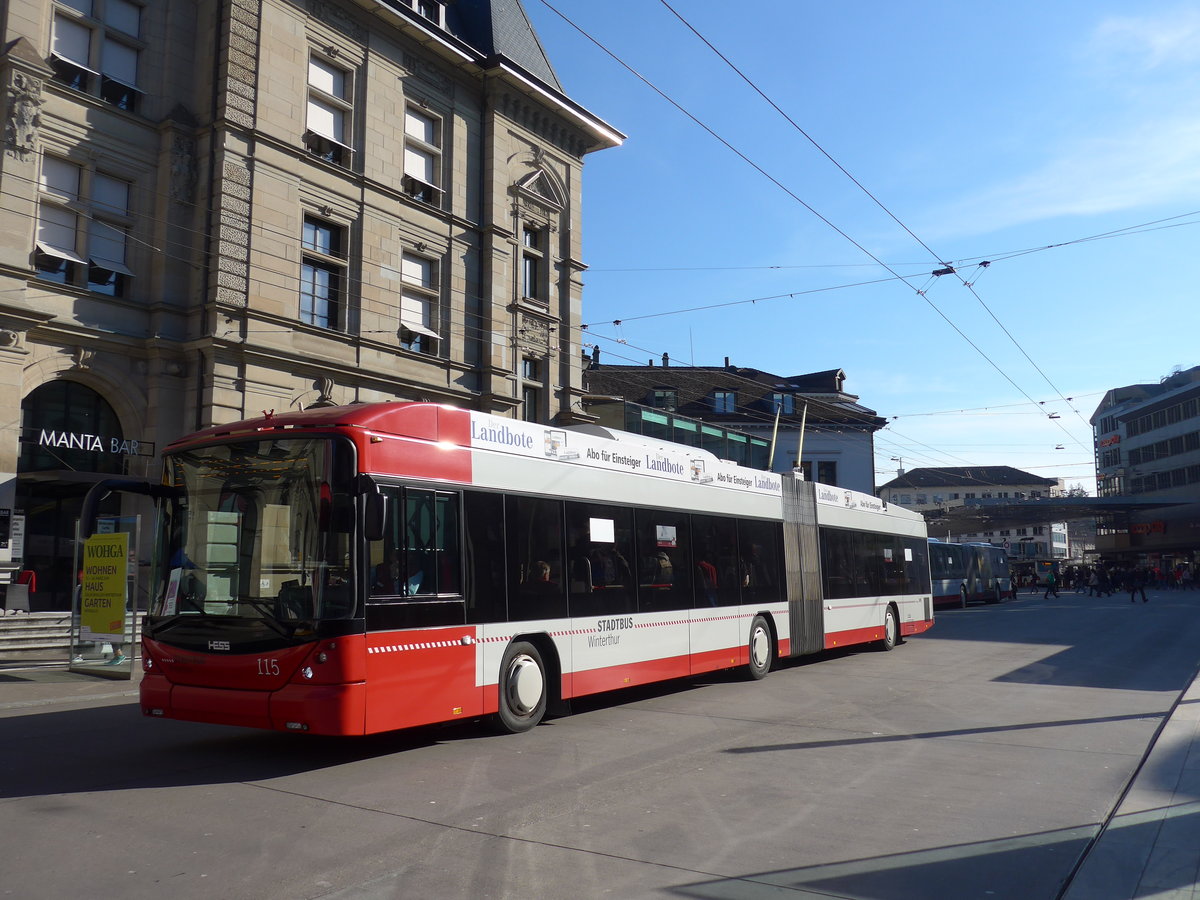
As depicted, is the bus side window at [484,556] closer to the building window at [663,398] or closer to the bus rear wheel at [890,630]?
the bus rear wheel at [890,630]

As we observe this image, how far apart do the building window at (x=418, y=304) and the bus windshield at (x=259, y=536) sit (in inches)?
702

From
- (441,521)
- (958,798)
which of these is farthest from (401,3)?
(958,798)

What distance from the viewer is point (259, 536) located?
8.21 m

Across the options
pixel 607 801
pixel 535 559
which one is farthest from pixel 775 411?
pixel 607 801

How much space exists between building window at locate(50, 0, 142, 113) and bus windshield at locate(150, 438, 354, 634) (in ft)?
50.3

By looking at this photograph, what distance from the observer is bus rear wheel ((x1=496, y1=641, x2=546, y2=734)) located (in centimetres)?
976

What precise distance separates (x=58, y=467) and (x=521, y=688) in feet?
47.8

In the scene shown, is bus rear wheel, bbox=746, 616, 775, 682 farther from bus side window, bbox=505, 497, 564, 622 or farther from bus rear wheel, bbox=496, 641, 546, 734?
bus rear wheel, bbox=496, 641, 546, 734

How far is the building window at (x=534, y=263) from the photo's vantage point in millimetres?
30641

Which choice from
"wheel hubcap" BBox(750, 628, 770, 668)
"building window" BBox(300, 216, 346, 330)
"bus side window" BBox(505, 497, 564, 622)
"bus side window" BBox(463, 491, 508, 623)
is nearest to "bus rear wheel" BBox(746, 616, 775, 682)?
"wheel hubcap" BBox(750, 628, 770, 668)

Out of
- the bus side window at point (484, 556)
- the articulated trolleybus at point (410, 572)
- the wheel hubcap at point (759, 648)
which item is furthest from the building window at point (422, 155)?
the bus side window at point (484, 556)

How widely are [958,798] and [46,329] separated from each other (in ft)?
61.3

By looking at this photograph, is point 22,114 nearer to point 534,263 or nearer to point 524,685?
point 534,263

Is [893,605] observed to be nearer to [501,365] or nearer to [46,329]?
[501,365]
